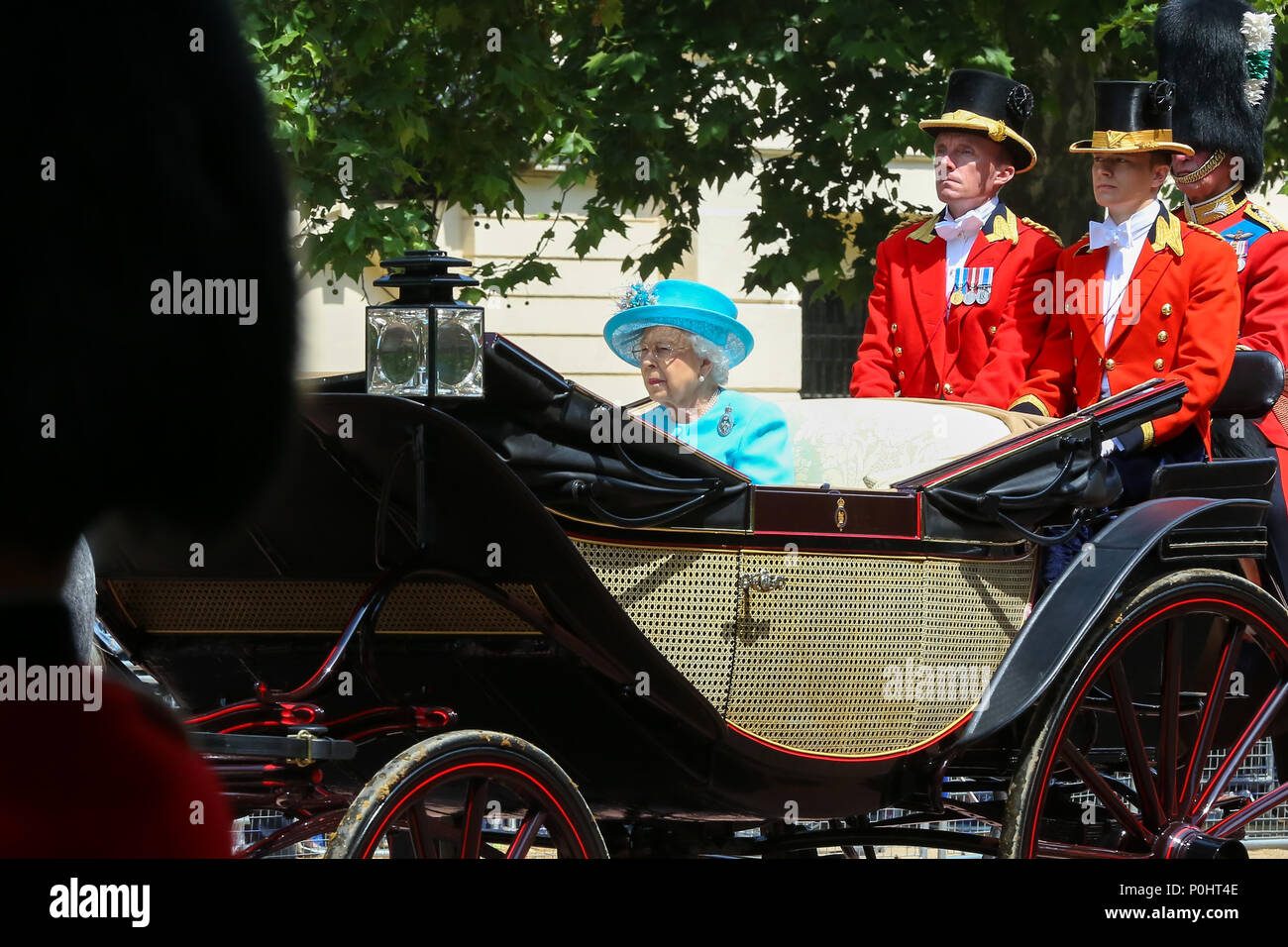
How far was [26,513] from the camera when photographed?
78cm

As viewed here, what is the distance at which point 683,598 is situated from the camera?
308cm

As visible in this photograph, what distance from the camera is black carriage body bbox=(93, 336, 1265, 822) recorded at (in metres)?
2.76

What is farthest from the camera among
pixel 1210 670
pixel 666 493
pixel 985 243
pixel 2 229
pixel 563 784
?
pixel 985 243

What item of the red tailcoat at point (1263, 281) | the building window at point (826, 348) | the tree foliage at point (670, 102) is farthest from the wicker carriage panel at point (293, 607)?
the building window at point (826, 348)

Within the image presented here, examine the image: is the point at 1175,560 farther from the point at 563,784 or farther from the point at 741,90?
the point at 741,90

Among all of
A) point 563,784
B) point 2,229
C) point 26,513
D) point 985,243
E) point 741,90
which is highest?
point 741,90

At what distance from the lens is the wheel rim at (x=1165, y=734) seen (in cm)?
369

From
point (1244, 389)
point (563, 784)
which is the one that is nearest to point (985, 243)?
point (1244, 389)

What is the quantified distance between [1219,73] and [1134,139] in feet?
2.96

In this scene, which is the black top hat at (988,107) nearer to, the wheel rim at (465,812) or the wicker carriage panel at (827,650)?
the wicker carriage panel at (827,650)

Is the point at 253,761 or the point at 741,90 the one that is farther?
the point at 741,90

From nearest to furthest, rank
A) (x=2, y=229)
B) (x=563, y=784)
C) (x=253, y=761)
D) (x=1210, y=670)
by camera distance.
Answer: (x=2, y=229) < (x=253, y=761) < (x=563, y=784) < (x=1210, y=670)

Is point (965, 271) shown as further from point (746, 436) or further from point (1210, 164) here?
point (746, 436)
